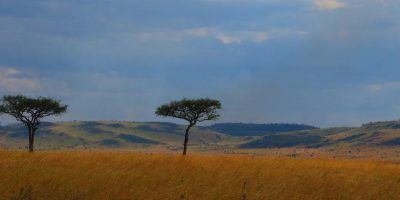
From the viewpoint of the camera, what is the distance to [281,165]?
32.6m

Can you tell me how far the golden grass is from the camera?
780 inches

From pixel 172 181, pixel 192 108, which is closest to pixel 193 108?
pixel 192 108

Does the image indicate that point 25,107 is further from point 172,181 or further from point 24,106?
point 172,181

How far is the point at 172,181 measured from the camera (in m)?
23.0

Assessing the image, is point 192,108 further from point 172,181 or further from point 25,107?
point 172,181

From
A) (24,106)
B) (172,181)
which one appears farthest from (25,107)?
(172,181)

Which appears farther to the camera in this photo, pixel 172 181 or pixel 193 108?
pixel 193 108

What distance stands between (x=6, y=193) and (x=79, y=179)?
358 cm

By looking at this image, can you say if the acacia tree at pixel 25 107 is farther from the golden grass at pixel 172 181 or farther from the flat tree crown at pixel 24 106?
the golden grass at pixel 172 181

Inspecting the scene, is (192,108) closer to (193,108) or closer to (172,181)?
(193,108)

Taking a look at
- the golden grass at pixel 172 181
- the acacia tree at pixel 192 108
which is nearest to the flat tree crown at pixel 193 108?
the acacia tree at pixel 192 108

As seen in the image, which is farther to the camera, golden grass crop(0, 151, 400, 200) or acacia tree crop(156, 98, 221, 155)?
acacia tree crop(156, 98, 221, 155)

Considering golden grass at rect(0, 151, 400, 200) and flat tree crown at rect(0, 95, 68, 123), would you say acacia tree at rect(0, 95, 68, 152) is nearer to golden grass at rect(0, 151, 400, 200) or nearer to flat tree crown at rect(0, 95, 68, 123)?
flat tree crown at rect(0, 95, 68, 123)

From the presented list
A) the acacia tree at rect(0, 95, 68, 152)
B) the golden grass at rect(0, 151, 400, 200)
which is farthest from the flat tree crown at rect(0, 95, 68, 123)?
the golden grass at rect(0, 151, 400, 200)
